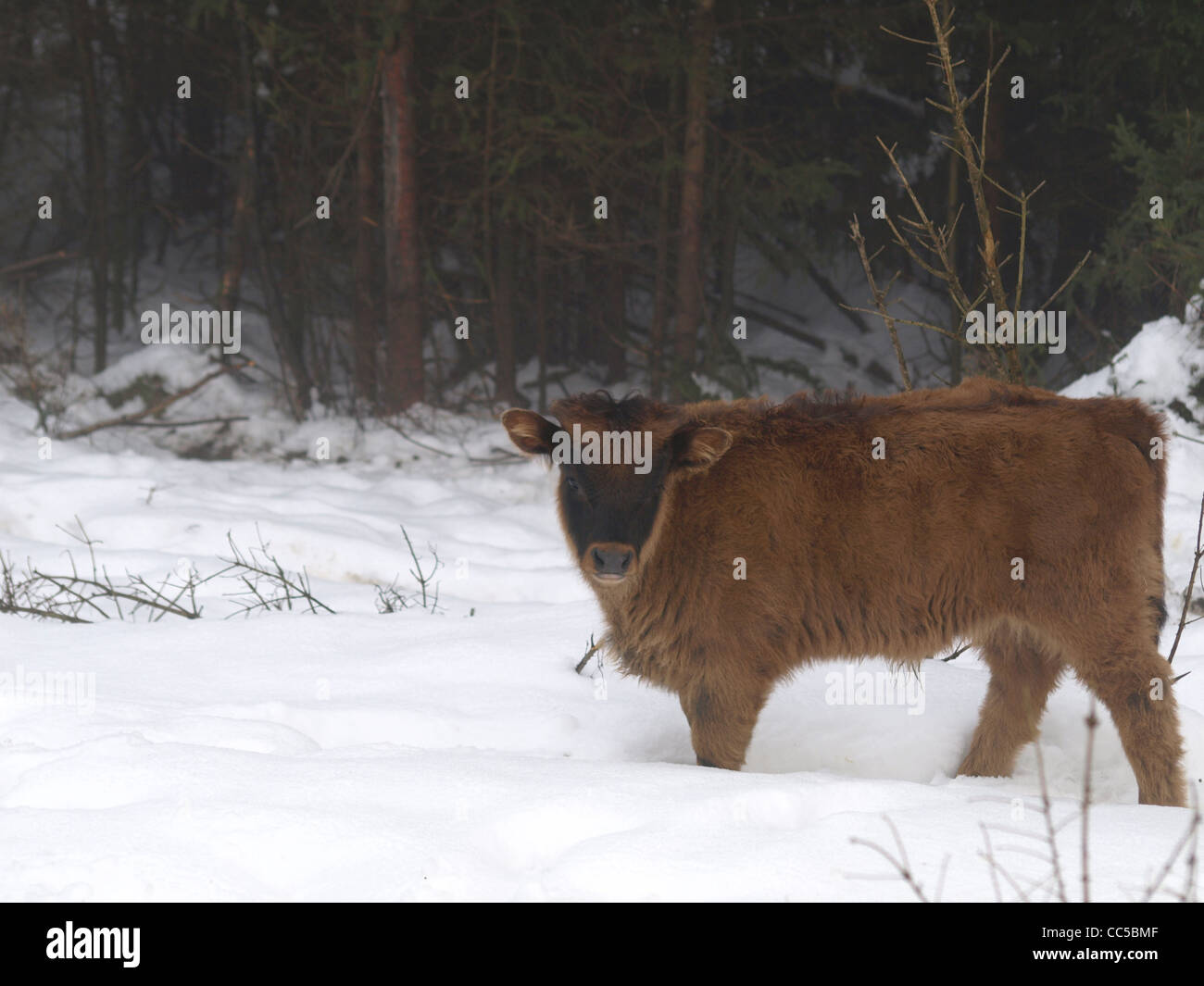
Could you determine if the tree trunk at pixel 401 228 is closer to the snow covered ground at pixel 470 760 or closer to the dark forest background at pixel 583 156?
the dark forest background at pixel 583 156

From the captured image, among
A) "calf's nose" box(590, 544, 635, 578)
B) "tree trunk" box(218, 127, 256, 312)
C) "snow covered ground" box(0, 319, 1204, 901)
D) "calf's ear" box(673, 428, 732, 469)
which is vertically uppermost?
"tree trunk" box(218, 127, 256, 312)

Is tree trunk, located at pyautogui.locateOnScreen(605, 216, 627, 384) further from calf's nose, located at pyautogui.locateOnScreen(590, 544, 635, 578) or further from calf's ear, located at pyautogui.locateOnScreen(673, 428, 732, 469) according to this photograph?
calf's nose, located at pyautogui.locateOnScreen(590, 544, 635, 578)

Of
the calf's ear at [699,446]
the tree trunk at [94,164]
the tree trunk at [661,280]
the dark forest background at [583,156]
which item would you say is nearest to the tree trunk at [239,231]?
Result: the dark forest background at [583,156]

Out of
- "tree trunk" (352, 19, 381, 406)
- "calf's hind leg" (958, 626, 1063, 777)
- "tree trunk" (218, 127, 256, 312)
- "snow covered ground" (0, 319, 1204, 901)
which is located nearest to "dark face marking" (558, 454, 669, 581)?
"snow covered ground" (0, 319, 1204, 901)

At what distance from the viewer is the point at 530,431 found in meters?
4.49

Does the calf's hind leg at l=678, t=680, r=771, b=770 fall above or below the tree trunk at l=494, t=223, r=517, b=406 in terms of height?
below

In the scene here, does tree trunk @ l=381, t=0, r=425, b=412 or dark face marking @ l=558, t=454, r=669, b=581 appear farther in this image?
tree trunk @ l=381, t=0, r=425, b=412

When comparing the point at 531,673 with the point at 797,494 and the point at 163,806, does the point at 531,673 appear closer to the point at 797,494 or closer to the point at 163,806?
the point at 797,494

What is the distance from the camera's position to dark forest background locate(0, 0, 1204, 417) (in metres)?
12.8

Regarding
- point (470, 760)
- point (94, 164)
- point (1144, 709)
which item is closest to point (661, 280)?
point (94, 164)

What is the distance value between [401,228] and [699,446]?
32.3 feet

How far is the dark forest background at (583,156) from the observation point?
12758mm
